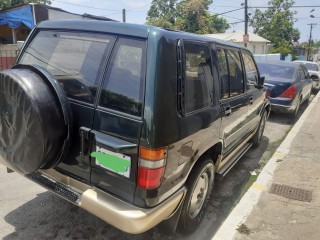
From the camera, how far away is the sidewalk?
10.3 feet

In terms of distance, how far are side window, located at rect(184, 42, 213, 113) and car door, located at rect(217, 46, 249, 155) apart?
1.00 ft

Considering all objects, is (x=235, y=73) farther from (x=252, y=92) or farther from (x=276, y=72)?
(x=276, y=72)

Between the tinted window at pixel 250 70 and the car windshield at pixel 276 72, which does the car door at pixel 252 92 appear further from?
the car windshield at pixel 276 72

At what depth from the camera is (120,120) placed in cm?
220

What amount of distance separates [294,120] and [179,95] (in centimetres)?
703

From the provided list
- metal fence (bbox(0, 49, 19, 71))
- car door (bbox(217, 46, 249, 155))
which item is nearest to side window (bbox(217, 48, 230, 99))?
car door (bbox(217, 46, 249, 155))

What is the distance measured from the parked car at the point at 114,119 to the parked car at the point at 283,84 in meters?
5.52

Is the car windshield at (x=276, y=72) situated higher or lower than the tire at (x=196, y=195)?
higher

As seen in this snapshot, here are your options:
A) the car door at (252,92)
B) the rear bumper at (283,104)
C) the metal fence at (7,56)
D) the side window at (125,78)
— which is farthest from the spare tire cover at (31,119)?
the metal fence at (7,56)

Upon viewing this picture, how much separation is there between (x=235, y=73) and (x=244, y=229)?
183 centimetres

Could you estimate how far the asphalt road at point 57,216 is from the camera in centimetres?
293

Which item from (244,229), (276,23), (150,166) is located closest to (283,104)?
(244,229)

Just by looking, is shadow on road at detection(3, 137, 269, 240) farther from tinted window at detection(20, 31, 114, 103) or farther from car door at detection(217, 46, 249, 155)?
tinted window at detection(20, 31, 114, 103)

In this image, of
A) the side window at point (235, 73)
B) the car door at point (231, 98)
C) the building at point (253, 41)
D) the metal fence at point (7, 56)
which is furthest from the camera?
the building at point (253, 41)
